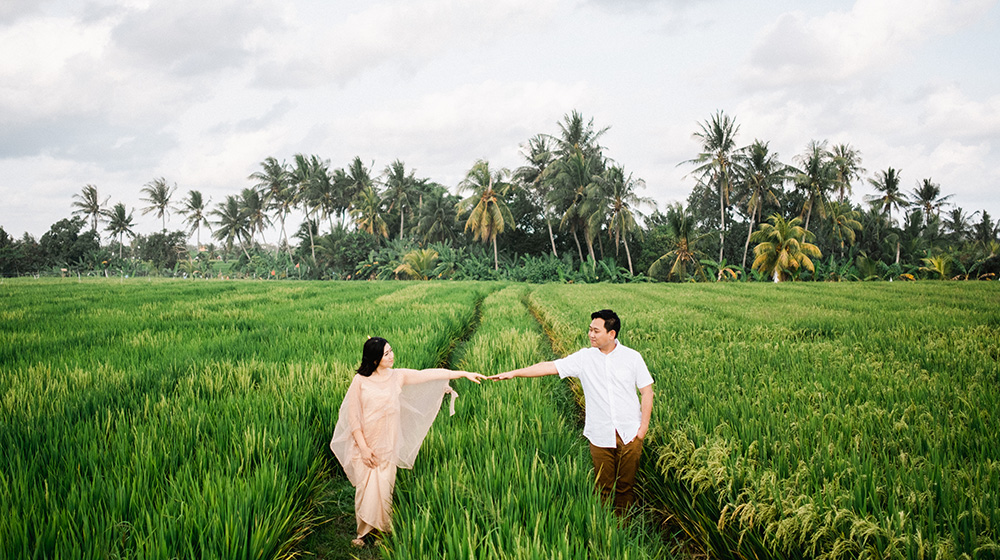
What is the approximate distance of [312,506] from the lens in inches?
99.9

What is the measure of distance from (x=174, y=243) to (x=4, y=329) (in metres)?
55.5

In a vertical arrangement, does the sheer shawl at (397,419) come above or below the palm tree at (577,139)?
below

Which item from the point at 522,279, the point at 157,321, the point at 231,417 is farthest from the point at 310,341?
the point at 522,279

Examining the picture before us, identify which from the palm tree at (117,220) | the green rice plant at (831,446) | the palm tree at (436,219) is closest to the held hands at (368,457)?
the green rice plant at (831,446)

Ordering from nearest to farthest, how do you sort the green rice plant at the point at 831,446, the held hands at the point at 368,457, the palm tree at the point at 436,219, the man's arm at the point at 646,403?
the green rice plant at the point at 831,446, the held hands at the point at 368,457, the man's arm at the point at 646,403, the palm tree at the point at 436,219

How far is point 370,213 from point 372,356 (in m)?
36.2

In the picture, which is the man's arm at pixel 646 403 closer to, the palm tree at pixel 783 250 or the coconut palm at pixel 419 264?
the palm tree at pixel 783 250

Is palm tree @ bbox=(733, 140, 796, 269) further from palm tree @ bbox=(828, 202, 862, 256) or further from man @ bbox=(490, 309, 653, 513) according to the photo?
man @ bbox=(490, 309, 653, 513)

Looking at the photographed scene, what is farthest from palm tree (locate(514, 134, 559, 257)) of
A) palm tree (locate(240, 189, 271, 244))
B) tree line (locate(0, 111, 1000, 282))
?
palm tree (locate(240, 189, 271, 244))

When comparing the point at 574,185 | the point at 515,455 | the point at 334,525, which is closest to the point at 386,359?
the point at 515,455

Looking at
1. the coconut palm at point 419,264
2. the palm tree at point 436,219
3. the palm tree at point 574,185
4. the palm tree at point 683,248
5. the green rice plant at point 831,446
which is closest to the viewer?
the green rice plant at point 831,446

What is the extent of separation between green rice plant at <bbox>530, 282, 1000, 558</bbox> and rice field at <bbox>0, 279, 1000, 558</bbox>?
0.7 inches

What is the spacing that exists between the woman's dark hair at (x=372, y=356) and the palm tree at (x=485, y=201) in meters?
26.9

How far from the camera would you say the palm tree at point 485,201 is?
29219 mm
